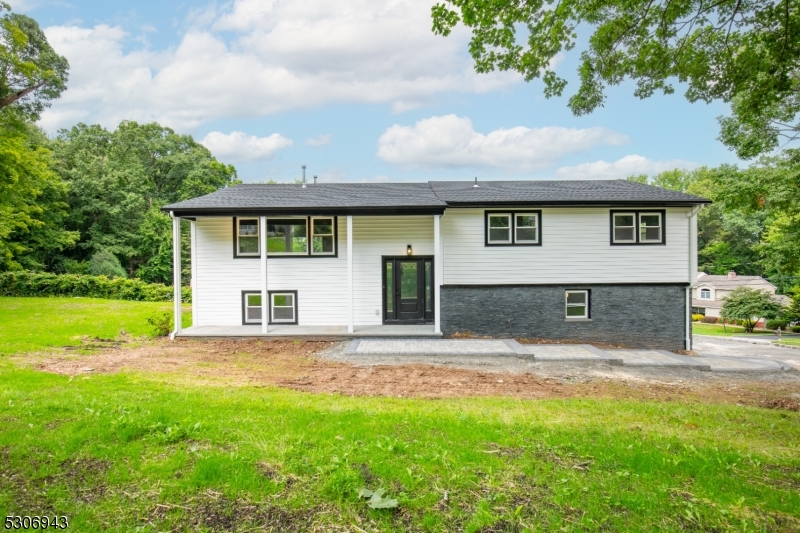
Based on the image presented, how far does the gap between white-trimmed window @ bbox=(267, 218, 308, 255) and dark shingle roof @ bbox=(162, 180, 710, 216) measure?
74cm

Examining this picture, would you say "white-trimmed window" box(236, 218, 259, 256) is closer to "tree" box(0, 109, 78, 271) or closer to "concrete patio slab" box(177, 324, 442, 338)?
"concrete patio slab" box(177, 324, 442, 338)

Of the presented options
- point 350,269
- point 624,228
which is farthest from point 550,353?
point 350,269

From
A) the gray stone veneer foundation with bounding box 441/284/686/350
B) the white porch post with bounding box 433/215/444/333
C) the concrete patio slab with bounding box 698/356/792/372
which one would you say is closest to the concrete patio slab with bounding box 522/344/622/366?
the gray stone veneer foundation with bounding box 441/284/686/350

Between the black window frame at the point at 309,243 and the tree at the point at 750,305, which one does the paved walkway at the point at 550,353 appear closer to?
the black window frame at the point at 309,243

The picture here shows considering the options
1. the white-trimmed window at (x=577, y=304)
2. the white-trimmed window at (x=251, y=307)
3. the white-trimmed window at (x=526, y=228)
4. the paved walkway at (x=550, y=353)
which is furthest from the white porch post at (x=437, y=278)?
the white-trimmed window at (x=251, y=307)

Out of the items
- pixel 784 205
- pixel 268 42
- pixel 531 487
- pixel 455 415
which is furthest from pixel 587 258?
pixel 268 42

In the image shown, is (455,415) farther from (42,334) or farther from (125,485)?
(42,334)

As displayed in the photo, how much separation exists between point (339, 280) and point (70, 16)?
9.76 metres

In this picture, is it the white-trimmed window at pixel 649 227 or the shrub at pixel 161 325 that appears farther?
the white-trimmed window at pixel 649 227

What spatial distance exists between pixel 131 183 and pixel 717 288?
53.2 metres

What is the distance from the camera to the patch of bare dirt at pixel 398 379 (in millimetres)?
6742

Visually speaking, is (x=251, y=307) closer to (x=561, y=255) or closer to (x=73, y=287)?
(x=561, y=255)

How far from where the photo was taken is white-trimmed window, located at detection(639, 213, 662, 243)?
13.0m

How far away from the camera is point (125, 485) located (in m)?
2.99
